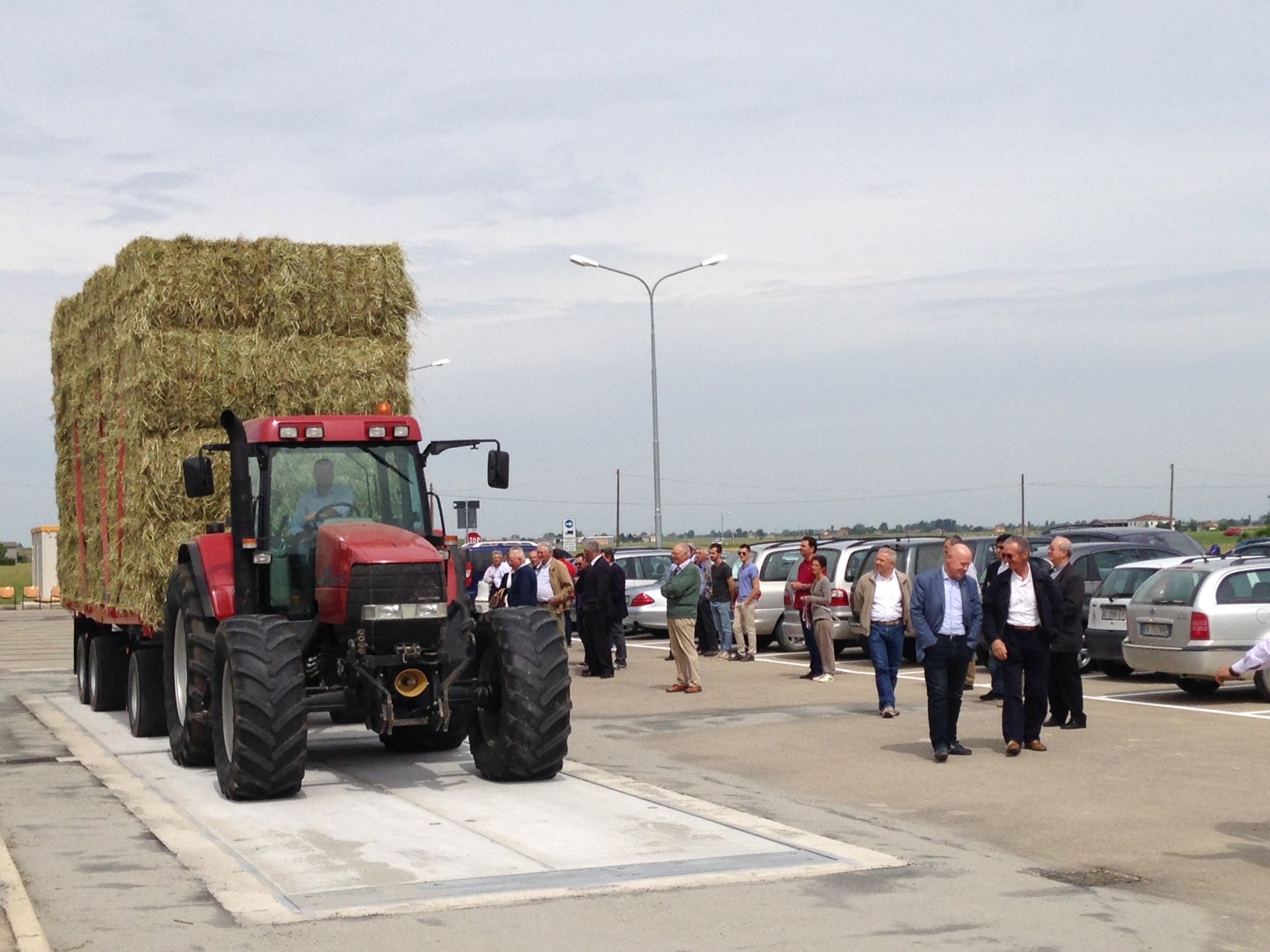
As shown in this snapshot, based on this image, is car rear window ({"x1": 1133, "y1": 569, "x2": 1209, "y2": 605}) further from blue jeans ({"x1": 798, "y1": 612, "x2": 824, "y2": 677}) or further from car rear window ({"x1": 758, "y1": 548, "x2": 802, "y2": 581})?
car rear window ({"x1": 758, "y1": 548, "x2": 802, "y2": 581})

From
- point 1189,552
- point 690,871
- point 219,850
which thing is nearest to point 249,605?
point 219,850

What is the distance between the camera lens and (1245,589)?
16953 mm

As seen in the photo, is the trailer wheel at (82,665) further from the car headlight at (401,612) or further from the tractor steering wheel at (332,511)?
the car headlight at (401,612)

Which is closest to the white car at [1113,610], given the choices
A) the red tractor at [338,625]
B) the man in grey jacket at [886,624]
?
the man in grey jacket at [886,624]

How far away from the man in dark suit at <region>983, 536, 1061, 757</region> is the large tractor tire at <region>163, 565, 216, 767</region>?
6080 mm

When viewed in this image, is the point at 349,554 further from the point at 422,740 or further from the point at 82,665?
the point at 82,665

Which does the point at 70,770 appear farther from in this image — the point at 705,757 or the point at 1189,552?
the point at 1189,552

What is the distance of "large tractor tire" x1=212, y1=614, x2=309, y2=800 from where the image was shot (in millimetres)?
10891

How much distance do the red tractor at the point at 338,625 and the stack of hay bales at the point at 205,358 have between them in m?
1.02

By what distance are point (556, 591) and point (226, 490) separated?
8.80m

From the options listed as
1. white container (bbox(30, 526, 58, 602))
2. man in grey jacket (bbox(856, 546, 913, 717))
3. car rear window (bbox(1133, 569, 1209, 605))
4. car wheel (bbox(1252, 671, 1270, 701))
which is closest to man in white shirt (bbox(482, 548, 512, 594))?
man in grey jacket (bbox(856, 546, 913, 717))

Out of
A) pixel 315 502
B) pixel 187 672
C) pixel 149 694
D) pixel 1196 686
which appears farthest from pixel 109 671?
pixel 1196 686

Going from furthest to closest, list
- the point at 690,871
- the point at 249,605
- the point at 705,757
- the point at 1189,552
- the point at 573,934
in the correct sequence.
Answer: the point at 1189,552 → the point at 705,757 → the point at 249,605 → the point at 690,871 → the point at 573,934

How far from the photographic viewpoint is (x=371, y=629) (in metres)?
11.3
